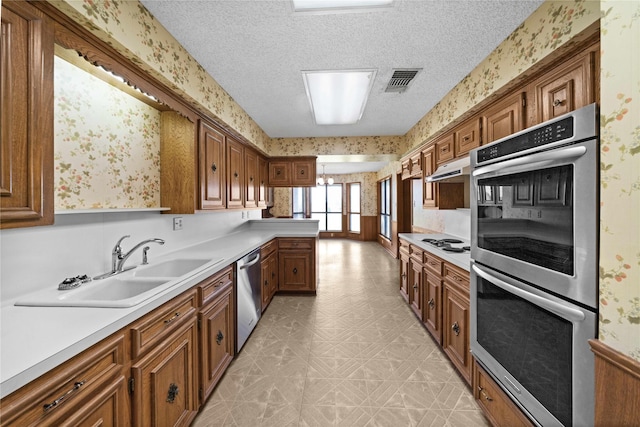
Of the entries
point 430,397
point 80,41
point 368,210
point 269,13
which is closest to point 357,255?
point 368,210

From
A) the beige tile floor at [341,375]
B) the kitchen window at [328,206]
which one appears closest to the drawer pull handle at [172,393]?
the beige tile floor at [341,375]

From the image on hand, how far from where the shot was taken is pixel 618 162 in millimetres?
802

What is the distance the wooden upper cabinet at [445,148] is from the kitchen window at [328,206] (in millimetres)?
6774

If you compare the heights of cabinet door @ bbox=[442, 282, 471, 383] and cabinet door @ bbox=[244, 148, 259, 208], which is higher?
cabinet door @ bbox=[244, 148, 259, 208]

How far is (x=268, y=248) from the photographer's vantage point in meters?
3.35

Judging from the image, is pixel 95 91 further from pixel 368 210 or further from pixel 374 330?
pixel 368 210

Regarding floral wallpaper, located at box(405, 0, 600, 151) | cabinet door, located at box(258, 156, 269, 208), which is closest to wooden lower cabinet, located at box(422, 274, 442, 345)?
floral wallpaper, located at box(405, 0, 600, 151)

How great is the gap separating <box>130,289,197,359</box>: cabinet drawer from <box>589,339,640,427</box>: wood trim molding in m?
1.73

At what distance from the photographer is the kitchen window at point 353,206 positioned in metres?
9.30

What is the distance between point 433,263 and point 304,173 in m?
2.74

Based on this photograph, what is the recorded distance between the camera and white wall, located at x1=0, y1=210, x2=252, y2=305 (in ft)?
3.76

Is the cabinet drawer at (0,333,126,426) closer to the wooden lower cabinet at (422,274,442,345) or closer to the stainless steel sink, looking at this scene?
the stainless steel sink

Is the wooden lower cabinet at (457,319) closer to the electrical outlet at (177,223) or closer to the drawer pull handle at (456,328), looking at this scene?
the drawer pull handle at (456,328)

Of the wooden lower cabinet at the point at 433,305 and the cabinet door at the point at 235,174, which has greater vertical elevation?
the cabinet door at the point at 235,174
